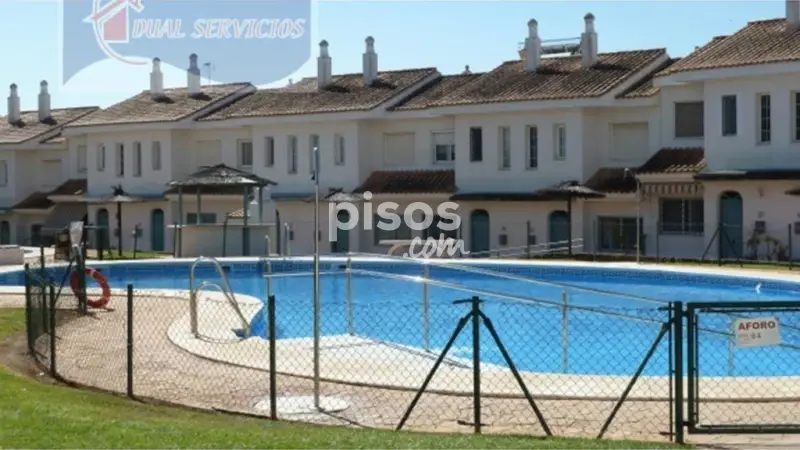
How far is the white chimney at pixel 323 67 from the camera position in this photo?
49781mm

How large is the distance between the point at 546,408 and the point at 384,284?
716 inches

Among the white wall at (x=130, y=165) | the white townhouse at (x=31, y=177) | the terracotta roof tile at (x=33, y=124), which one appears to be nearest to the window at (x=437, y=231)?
the white wall at (x=130, y=165)

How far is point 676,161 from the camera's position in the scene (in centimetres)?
3716

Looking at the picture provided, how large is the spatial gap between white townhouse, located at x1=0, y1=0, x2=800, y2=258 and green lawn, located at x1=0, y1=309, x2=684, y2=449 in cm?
2370

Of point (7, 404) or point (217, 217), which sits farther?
point (217, 217)

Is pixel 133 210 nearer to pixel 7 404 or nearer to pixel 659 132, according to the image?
pixel 659 132

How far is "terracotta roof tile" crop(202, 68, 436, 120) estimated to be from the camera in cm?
4625

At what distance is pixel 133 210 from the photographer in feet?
174

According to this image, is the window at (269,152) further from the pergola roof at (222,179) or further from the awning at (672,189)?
the awning at (672,189)

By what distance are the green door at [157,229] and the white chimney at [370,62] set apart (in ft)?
36.1

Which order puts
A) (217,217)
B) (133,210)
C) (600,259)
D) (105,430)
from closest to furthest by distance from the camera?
1. (105,430)
2. (600,259)
3. (217,217)
4. (133,210)

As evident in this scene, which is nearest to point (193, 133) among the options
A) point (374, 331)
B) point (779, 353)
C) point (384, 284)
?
point (384, 284)

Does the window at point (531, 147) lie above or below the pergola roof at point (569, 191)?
above
